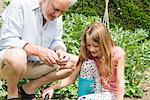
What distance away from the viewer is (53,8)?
4293 mm

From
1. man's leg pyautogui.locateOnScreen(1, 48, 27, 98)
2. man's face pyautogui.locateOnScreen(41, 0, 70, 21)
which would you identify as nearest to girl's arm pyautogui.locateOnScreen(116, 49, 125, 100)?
man's face pyautogui.locateOnScreen(41, 0, 70, 21)

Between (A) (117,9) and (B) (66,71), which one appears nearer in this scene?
(B) (66,71)

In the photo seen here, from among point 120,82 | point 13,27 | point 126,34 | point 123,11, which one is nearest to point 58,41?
point 13,27

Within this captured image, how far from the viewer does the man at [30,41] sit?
14.3ft

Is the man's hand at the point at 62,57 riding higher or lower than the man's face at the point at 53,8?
lower

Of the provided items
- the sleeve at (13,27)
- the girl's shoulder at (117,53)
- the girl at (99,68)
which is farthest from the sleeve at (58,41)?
the girl's shoulder at (117,53)

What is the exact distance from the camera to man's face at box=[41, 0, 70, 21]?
14.0 feet

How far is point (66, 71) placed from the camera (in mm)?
4723

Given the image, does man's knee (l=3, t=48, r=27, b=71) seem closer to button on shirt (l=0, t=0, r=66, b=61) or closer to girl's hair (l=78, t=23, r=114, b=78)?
button on shirt (l=0, t=0, r=66, b=61)

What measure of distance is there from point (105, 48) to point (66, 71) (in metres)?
0.62

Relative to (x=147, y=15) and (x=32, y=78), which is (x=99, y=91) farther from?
(x=147, y=15)

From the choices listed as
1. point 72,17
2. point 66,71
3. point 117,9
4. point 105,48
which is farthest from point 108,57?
point 117,9

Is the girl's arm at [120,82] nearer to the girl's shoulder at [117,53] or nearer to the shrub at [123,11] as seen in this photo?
the girl's shoulder at [117,53]

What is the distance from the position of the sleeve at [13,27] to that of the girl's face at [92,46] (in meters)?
0.55
